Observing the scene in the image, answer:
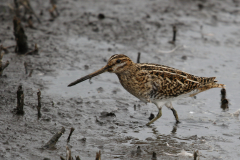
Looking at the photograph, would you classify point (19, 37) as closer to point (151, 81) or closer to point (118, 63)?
point (118, 63)

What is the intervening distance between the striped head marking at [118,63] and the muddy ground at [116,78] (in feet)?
3.31

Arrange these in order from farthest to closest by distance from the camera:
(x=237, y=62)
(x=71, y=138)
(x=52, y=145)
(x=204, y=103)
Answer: (x=237, y=62), (x=204, y=103), (x=71, y=138), (x=52, y=145)

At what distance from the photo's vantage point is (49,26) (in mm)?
10305

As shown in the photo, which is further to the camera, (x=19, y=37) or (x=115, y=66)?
(x=19, y=37)

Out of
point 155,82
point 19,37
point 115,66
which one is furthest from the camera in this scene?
point 19,37

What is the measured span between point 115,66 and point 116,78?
2.22 m

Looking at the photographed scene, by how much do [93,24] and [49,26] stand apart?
1176mm

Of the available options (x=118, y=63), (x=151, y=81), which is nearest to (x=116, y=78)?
(x=151, y=81)

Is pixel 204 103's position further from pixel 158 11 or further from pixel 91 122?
pixel 158 11

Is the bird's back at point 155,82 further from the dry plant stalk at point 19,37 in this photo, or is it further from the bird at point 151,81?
the dry plant stalk at point 19,37

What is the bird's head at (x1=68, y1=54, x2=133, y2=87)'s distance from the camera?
6230 mm

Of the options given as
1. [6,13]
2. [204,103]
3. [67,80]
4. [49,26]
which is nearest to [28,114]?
[67,80]

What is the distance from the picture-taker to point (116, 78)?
27.9 feet

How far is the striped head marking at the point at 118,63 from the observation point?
6.23 metres
